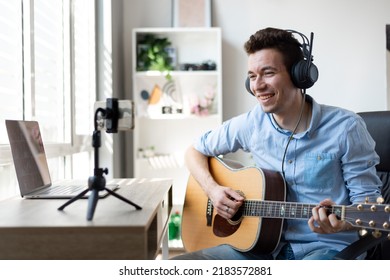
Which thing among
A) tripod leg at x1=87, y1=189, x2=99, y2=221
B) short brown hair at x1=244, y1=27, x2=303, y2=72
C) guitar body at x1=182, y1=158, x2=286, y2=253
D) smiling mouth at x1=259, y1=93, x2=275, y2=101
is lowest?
guitar body at x1=182, y1=158, x2=286, y2=253

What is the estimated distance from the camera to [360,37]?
311 cm

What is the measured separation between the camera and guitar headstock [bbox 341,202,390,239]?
1.12 metres

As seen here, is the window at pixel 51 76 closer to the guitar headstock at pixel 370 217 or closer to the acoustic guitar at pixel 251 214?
the acoustic guitar at pixel 251 214

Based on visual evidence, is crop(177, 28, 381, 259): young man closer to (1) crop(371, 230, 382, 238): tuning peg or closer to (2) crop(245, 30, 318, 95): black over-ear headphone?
(2) crop(245, 30, 318, 95): black over-ear headphone

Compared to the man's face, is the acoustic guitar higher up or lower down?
lower down

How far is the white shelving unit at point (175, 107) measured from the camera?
9.94 ft

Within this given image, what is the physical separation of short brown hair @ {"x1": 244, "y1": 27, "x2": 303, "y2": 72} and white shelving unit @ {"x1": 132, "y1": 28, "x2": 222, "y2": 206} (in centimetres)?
153

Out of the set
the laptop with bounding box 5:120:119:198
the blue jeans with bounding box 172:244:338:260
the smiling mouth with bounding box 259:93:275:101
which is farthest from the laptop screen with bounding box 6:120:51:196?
the smiling mouth with bounding box 259:93:275:101

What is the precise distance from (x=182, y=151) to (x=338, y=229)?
201 centimetres

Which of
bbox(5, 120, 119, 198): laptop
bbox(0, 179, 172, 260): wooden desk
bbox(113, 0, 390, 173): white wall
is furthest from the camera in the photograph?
bbox(113, 0, 390, 173): white wall

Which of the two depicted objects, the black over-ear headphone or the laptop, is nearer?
the laptop

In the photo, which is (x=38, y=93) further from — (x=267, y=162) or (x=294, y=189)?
(x=294, y=189)

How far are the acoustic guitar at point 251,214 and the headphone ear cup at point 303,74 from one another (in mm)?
283

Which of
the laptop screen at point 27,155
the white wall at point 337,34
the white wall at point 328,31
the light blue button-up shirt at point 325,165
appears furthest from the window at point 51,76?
the white wall at point 337,34
